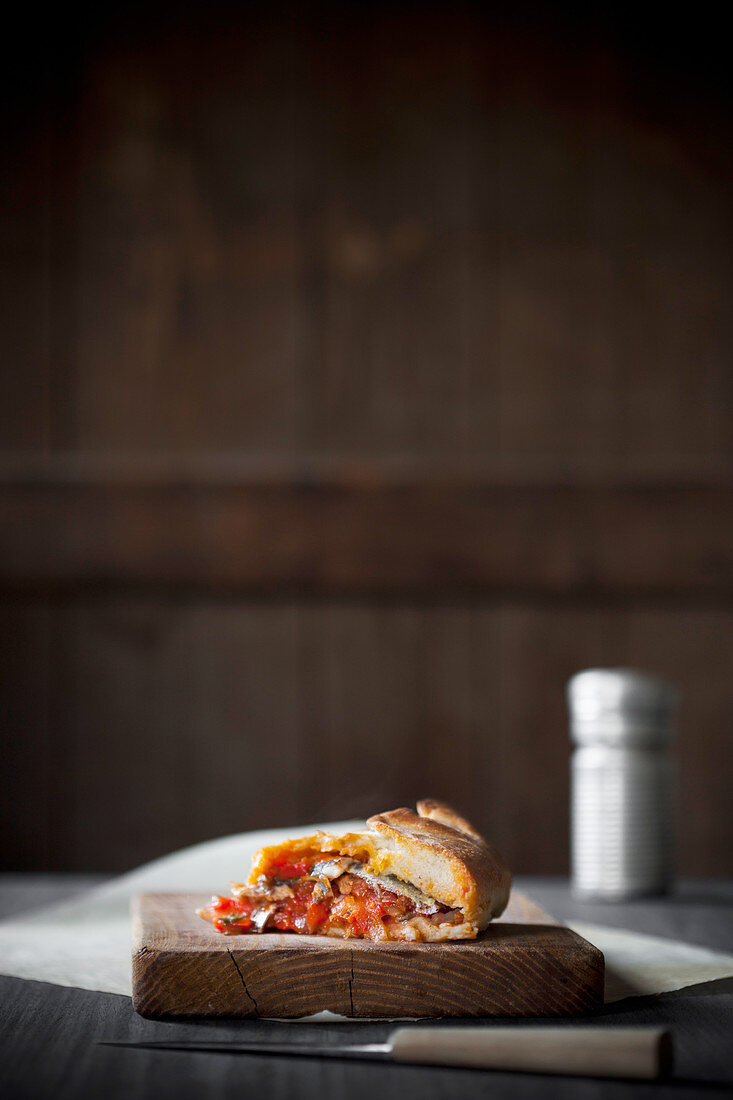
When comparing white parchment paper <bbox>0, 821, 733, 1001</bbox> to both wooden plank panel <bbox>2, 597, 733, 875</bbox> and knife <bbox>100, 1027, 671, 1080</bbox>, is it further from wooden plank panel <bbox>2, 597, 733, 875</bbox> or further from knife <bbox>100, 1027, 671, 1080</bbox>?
wooden plank panel <bbox>2, 597, 733, 875</bbox>

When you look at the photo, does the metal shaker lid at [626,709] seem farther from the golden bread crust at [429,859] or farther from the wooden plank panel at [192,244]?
the wooden plank panel at [192,244]

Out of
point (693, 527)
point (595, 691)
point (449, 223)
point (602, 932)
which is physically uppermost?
point (449, 223)

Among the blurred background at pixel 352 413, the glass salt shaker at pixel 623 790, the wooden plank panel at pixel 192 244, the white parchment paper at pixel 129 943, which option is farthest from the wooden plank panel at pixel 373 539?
the white parchment paper at pixel 129 943

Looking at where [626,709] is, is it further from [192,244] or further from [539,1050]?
[192,244]

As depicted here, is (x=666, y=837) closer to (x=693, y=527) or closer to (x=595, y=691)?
(x=595, y=691)

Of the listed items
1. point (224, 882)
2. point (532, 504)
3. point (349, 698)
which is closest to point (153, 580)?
point (349, 698)

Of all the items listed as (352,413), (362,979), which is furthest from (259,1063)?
(352,413)

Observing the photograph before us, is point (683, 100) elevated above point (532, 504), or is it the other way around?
point (683, 100)

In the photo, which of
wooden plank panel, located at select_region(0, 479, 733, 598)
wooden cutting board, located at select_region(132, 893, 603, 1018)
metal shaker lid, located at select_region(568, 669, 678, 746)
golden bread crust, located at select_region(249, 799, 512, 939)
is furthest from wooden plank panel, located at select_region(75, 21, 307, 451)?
wooden cutting board, located at select_region(132, 893, 603, 1018)

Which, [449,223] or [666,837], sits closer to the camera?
[666,837]
